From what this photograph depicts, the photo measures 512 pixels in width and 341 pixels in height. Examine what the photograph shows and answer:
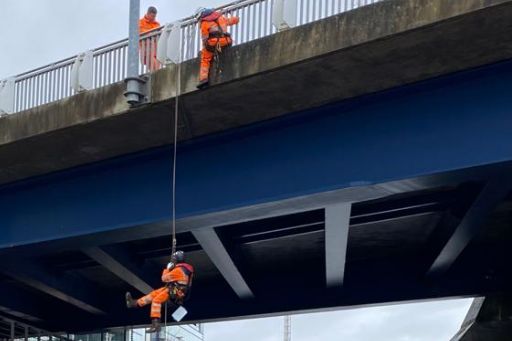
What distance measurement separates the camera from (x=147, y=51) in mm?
16234

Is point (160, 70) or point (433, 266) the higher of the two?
point (160, 70)

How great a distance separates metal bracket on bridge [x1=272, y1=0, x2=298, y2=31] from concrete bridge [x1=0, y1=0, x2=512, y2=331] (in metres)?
0.29

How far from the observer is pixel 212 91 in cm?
1466

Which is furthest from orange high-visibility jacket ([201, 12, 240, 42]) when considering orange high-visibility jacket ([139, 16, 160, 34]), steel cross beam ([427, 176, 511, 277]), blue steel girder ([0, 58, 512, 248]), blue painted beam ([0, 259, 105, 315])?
blue painted beam ([0, 259, 105, 315])

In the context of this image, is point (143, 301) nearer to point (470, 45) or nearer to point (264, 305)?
point (470, 45)

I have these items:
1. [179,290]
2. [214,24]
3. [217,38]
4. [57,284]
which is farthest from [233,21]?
[57,284]

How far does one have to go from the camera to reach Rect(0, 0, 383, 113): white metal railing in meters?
14.2

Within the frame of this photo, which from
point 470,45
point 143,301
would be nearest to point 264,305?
point 143,301

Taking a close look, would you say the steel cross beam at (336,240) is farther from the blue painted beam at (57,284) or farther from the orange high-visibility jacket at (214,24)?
the blue painted beam at (57,284)

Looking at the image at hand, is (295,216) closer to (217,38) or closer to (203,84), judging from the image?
(203,84)

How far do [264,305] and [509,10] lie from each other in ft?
42.3

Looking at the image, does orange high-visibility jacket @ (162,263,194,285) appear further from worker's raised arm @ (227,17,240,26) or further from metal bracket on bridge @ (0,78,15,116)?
metal bracket on bridge @ (0,78,15,116)

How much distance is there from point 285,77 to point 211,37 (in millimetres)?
1406

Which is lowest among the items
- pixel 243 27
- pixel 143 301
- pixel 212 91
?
pixel 143 301
